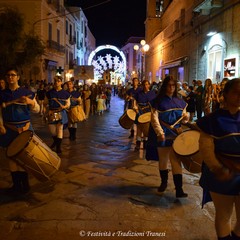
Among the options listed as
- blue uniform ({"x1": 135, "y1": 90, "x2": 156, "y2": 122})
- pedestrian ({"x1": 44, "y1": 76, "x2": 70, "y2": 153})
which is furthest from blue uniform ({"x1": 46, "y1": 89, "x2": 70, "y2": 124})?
blue uniform ({"x1": 135, "y1": 90, "x2": 156, "y2": 122})

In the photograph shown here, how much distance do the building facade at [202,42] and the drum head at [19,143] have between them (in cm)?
1015

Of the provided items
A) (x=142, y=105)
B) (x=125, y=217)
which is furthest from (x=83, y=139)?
(x=125, y=217)

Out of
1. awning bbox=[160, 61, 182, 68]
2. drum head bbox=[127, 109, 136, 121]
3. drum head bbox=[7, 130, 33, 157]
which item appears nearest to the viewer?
drum head bbox=[7, 130, 33, 157]

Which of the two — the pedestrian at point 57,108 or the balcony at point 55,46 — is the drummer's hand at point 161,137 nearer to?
the pedestrian at point 57,108

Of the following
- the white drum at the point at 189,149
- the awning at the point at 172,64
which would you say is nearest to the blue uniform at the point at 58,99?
the white drum at the point at 189,149

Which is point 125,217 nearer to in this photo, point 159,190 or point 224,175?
point 159,190

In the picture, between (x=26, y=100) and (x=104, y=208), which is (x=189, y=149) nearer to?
(x=104, y=208)

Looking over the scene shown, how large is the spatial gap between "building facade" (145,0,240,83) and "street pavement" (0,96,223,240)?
8428 millimetres

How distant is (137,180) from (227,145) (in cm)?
341

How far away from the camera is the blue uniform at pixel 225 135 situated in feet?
10.1

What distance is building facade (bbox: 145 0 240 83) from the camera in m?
14.0

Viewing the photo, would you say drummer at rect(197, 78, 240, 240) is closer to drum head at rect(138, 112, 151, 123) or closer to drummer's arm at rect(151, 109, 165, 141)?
drummer's arm at rect(151, 109, 165, 141)

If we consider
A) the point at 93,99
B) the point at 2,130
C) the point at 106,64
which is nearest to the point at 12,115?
the point at 2,130

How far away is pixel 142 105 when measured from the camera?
899 centimetres
